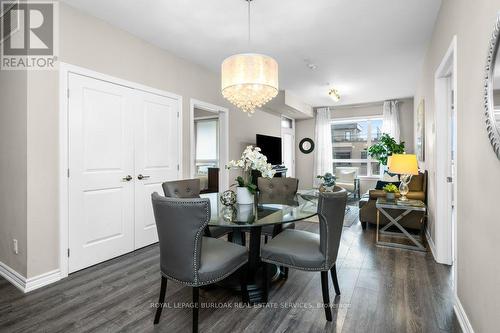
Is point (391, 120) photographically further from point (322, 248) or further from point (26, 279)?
point (26, 279)

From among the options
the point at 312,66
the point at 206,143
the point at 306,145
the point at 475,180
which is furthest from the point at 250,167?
the point at 306,145

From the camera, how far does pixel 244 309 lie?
2.03 meters

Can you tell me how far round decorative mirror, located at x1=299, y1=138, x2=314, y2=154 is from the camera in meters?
8.22

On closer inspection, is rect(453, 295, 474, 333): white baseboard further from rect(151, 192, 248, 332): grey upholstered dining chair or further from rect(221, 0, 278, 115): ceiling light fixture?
rect(221, 0, 278, 115): ceiling light fixture

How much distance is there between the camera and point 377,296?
221cm

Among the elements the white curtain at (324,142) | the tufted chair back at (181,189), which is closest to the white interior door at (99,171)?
the tufted chair back at (181,189)

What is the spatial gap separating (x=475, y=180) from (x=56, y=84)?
346cm

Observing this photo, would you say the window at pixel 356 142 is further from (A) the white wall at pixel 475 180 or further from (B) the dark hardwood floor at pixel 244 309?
(A) the white wall at pixel 475 180

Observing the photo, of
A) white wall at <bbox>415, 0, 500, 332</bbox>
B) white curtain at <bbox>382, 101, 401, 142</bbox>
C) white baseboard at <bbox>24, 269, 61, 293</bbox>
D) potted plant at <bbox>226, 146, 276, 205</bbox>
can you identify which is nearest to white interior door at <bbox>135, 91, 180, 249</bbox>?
white baseboard at <bbox>24, 269, 61, 293</bbox>

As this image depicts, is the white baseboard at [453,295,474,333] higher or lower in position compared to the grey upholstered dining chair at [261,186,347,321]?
lower

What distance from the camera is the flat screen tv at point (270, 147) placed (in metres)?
5.68

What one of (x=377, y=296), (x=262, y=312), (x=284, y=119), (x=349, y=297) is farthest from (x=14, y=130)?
(x=284, y=119)

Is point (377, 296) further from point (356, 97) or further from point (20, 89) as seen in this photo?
point (356, 97)

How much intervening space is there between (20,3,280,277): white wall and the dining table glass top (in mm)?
1570
